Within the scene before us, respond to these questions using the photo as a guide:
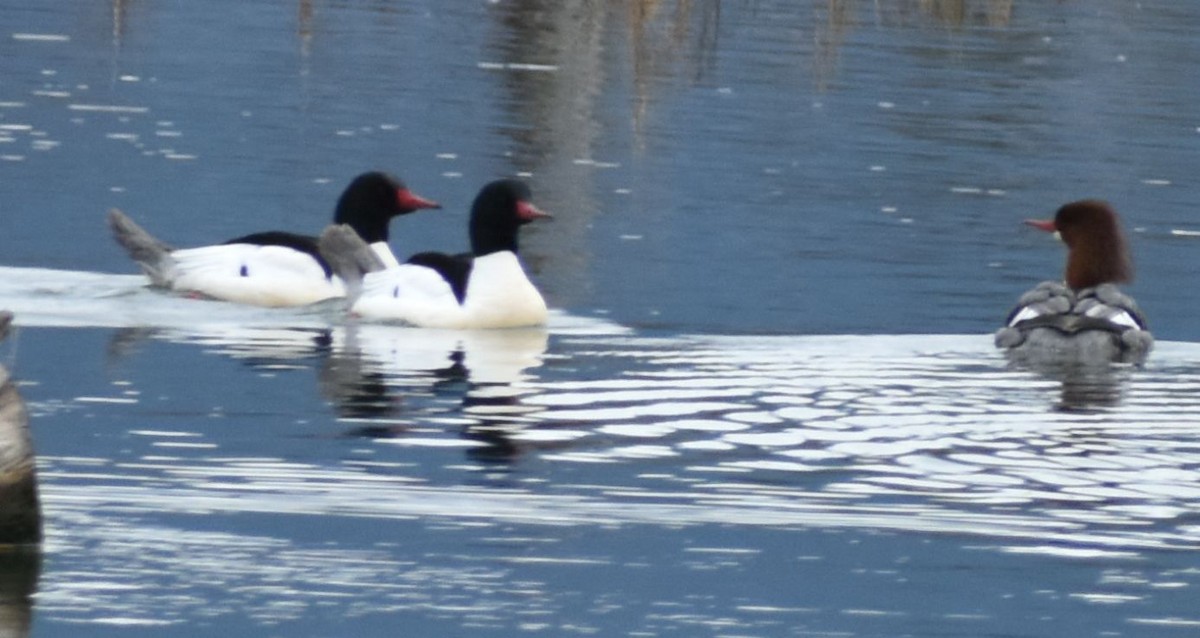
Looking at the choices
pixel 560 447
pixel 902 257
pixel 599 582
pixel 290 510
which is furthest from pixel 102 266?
pixel 599 582

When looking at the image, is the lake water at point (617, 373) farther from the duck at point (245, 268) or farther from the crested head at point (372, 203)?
the crested head at point (372, 203)

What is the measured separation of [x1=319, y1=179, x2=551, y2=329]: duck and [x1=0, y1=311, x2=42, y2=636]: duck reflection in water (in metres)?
6.87

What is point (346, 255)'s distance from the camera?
17.4 metres

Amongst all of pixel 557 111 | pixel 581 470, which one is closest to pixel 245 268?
pixel 581 470

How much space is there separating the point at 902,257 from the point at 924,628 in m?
10.8

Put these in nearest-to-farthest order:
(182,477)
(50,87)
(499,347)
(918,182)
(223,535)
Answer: (223,535)
(182,477)
(499,347)
(918,182)
(50,87)

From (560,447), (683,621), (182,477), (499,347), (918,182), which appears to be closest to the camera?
(683,621)

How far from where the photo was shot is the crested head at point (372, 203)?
1822 cm

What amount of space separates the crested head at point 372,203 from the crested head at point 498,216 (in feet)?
3.11

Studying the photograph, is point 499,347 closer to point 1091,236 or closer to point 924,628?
point 1091,236

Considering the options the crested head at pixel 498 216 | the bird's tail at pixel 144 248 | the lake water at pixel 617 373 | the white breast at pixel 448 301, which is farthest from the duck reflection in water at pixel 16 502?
the bird's tail at pixel 144 248

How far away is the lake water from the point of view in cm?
974

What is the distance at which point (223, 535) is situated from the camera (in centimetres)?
1015

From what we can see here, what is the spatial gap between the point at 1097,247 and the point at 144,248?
542cm
